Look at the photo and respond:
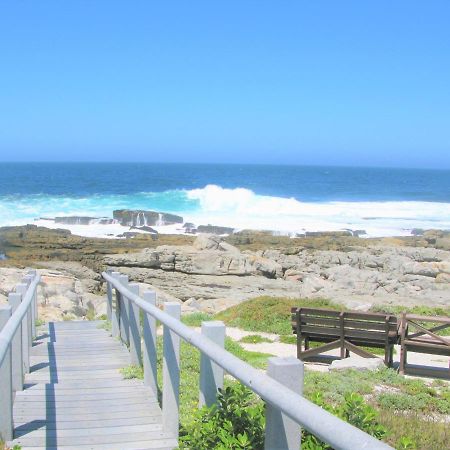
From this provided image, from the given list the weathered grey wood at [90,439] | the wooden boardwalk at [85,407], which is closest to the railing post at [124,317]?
the wooden boardwalk at [85,407]

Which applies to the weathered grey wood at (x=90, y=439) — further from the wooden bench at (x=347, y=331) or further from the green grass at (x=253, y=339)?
the green grass at (x=253, y=339)

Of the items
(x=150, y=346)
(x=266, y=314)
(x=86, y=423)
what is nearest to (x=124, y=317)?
(x=150, y=346)

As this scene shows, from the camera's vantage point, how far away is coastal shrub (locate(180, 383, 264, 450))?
3.23 metres

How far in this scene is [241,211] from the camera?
2372 inches

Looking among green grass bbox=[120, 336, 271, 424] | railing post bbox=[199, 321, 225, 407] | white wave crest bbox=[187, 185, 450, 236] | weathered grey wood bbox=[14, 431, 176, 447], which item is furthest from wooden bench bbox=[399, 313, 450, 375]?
white wave crest bbox=[187, 185, 450, 236]

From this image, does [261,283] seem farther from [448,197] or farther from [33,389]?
[448,197]

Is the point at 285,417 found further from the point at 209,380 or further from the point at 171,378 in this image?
the point at 171,378

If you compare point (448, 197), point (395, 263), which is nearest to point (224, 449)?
point (395, 263)

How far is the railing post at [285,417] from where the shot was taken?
263 cm

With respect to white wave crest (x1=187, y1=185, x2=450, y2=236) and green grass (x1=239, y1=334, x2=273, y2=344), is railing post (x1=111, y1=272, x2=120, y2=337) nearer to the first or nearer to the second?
green grass (x1=239, y1=334, x2=273, y2=344)

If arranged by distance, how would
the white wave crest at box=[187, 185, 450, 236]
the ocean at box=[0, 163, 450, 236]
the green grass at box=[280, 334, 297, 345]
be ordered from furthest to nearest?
1. the ocean at box=[0, 163, 450, 236]
2. the white wave crest at box=[187, 185, 450, 236]
3. the green grass at box=[280, 334, 297, 345]

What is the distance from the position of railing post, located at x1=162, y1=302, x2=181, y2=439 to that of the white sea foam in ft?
115

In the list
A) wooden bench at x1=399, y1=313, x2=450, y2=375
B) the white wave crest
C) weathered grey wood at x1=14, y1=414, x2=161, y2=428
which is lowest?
the white wave crest

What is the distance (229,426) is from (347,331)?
8.04 metres
